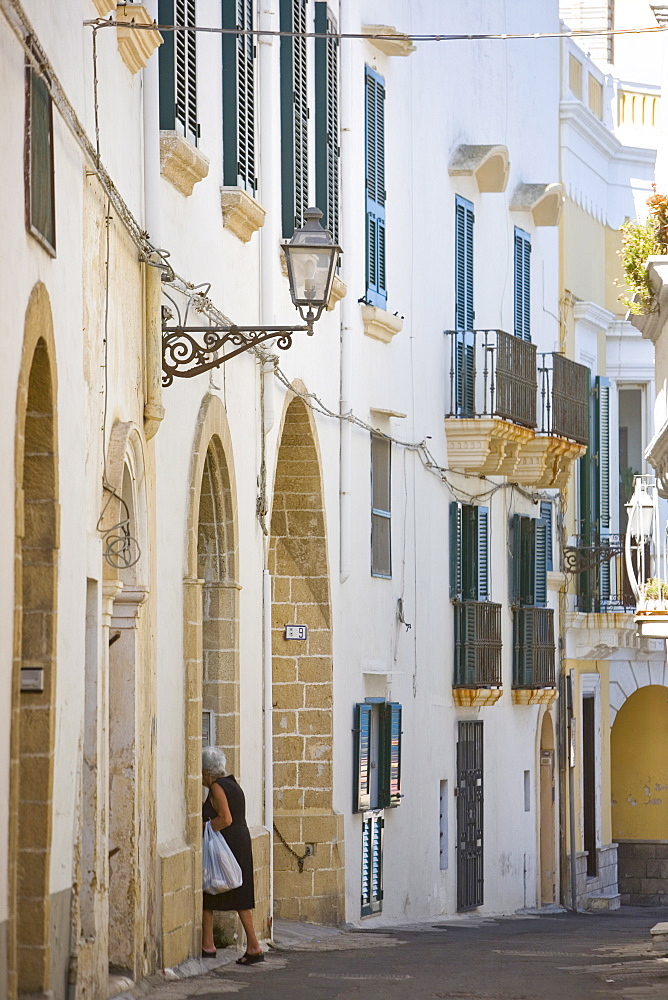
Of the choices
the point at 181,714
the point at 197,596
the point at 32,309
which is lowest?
the point at 181,714

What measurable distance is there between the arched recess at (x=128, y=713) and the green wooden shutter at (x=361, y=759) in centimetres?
712

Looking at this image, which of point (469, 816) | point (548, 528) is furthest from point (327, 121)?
point (548, 528)

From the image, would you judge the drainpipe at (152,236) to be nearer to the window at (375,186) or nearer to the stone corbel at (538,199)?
the window at (375,186)

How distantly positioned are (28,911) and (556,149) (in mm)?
20432

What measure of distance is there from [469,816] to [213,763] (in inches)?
396

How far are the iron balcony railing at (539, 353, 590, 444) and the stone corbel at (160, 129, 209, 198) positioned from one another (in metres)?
12.0

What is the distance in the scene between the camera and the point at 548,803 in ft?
88.2

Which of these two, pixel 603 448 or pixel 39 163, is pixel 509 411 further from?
pixel 39 163

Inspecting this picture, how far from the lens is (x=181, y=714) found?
40.7 ft

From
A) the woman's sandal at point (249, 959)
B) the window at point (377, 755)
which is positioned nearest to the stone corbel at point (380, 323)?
the window at point (377, 755)

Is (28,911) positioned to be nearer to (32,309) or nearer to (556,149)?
(32,309)

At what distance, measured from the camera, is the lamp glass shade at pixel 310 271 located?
38.0 ft

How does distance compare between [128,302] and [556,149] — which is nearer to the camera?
[128,302]

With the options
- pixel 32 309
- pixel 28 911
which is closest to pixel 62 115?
pixel 32 309
